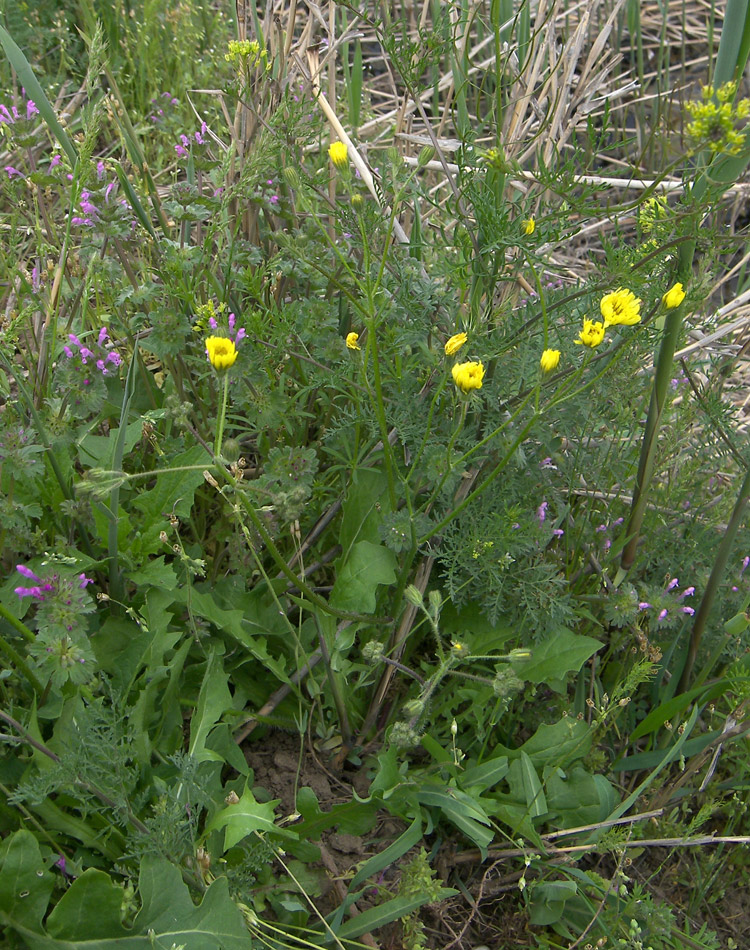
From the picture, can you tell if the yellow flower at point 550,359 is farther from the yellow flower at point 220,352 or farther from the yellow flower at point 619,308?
the yellow flower at point 220,352

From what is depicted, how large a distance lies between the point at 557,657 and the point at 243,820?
0.66m

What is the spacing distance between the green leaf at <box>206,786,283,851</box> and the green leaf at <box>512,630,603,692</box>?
0.55 meters

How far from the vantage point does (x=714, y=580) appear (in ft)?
5.41

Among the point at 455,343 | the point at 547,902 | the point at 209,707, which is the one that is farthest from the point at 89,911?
the point at 455,343

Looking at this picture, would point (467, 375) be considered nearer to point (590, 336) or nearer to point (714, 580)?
point (590, 336)

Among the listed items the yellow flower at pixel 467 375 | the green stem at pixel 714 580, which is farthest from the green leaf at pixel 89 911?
the green stem at pixel 714 580

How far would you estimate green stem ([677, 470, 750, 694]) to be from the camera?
157cm

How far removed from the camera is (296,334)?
170 centimetres

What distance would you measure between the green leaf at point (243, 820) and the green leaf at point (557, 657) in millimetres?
552

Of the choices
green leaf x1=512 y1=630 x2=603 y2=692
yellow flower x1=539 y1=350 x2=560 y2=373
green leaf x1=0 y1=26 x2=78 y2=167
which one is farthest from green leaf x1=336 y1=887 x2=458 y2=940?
green leaf x1=0 y1=26 x2=78 y2=167

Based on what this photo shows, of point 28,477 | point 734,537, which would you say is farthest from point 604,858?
point 28,477

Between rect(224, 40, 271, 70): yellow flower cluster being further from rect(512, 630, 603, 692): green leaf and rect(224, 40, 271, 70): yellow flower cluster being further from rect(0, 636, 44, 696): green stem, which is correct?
rect(512, 630, 603, 692): green leaf

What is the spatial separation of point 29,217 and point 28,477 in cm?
124

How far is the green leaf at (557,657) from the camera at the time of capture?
5.11ft
